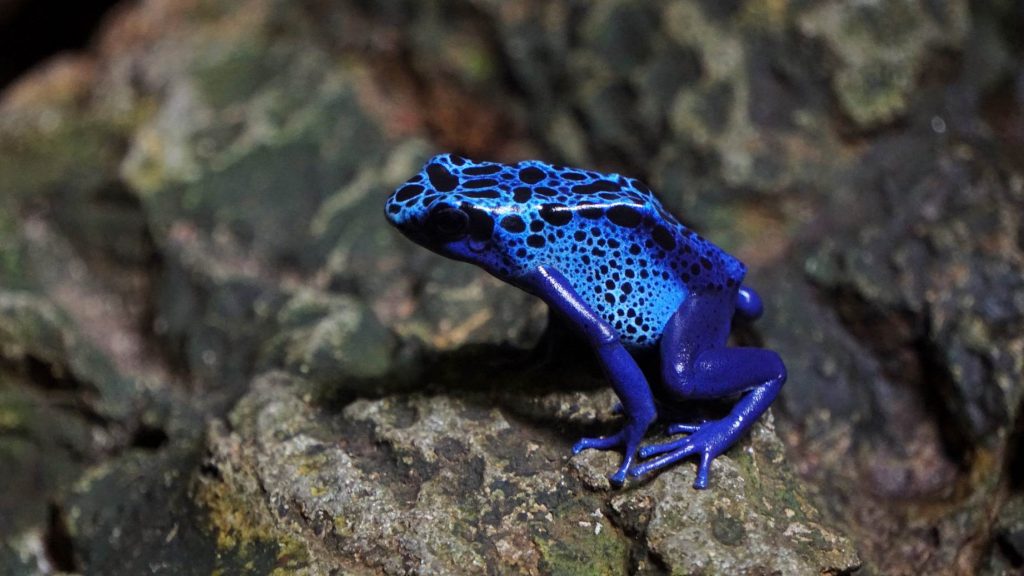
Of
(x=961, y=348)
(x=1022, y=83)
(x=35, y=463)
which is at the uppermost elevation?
(x=1022, y=83)

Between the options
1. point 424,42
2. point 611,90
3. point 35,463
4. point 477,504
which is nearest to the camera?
point 477,504

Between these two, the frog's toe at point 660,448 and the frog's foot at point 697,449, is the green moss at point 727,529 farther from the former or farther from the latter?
the frog's toe at point 660,448

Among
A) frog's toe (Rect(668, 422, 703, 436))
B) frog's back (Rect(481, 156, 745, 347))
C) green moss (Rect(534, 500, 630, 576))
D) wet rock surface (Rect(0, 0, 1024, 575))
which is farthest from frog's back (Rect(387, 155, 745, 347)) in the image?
green moss (Rect(534, 500, 630, 576))

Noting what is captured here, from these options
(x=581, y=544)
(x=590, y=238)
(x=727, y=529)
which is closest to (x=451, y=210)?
(x=590, y=238)

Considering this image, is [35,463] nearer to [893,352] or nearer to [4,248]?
[4,248]

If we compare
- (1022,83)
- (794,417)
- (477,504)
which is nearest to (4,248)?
(477,504)

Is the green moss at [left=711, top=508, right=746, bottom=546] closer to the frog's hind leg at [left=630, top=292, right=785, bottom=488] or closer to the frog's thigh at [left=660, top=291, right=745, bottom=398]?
the frog's hind leg at [left=630, top=292, right=785, bottom=488]

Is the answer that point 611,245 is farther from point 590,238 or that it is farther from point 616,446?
point 616,446

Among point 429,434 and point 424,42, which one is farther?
point 424,42
